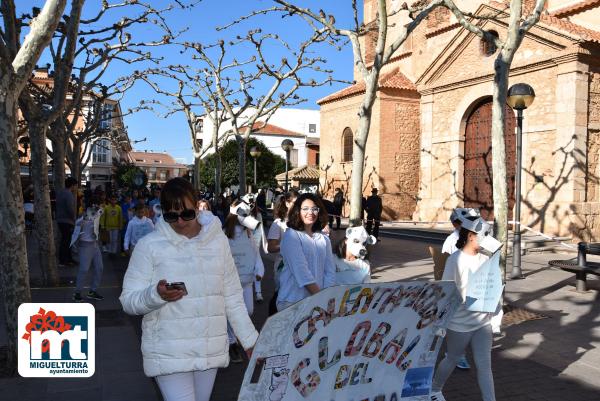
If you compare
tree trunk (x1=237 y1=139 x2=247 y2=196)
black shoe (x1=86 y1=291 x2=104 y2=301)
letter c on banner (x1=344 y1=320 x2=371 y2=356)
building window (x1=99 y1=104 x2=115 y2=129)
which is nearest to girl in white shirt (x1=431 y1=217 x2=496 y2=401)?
letter c on banner (x1=344 y1=320 x2=371 y2=356)

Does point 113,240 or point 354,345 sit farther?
point 113,240

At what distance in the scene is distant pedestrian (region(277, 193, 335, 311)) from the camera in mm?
4281

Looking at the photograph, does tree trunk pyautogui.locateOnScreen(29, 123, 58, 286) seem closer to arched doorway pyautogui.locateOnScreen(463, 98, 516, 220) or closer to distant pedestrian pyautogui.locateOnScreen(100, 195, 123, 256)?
distant pedestrian pyautogui.locateOnScreen(100, 195, 123, 256)

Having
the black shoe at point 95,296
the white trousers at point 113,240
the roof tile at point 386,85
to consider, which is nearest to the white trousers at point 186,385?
the black shoe at point 95,296

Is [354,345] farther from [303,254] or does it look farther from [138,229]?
[138,229]

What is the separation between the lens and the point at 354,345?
291cm

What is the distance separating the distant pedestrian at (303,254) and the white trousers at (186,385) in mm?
1476

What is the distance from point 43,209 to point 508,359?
25.3 feet

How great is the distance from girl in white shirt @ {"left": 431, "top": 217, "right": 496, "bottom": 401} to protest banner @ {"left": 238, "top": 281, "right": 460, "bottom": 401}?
775 mm

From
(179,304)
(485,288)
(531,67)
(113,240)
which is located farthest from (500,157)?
(531,67)

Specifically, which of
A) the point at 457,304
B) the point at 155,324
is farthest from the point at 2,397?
the point at 457,304

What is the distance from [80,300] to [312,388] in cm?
638

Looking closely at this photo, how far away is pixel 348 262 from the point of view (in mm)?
4555

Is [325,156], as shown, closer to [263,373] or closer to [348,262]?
[348,262]
